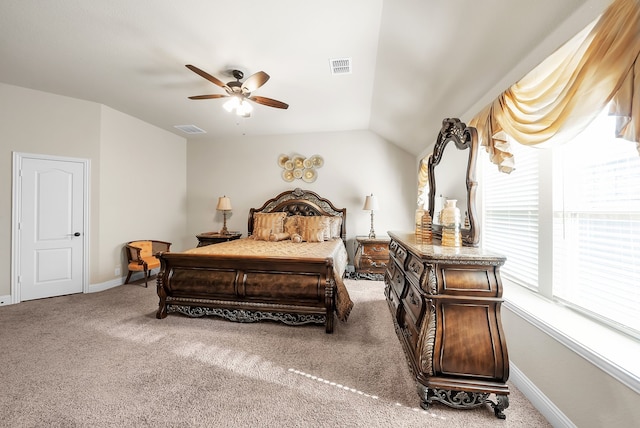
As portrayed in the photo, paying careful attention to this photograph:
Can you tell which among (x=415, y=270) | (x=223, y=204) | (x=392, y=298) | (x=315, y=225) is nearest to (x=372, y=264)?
(x=315, y=225)

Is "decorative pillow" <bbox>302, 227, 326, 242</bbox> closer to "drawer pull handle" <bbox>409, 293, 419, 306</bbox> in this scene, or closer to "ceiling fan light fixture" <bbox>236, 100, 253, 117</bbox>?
"ceiling fan light fixture" <bbox>236, 100, 253, 117</bbox>

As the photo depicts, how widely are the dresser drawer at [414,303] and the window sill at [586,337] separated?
66 cm

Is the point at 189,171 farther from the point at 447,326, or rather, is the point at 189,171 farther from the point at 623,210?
the point at 623,210

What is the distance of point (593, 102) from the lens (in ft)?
3.48

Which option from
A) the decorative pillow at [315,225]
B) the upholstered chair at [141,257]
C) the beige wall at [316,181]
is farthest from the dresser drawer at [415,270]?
the upholstered chair at [141,257]

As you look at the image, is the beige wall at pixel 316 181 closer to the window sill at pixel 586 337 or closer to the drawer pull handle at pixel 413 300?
the drawer pull handle at pixel 413 300

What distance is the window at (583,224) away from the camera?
1196mm

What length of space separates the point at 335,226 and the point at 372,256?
2.83ft

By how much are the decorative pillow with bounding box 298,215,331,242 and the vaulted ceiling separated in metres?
1.91

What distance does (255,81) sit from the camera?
2.56 m

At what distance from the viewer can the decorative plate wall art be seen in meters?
4.95

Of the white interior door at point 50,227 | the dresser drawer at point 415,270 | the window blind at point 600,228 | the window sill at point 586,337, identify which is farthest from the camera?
the white interior door at point 50,227

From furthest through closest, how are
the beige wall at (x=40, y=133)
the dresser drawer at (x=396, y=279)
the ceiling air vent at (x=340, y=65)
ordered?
the beige wall at (x=40, y=133)
the ceiling air vent at (x=340, y=65)
the dresser drawer at (x=396, y=279)

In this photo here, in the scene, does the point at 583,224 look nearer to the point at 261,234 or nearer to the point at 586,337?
the point at 586,337
